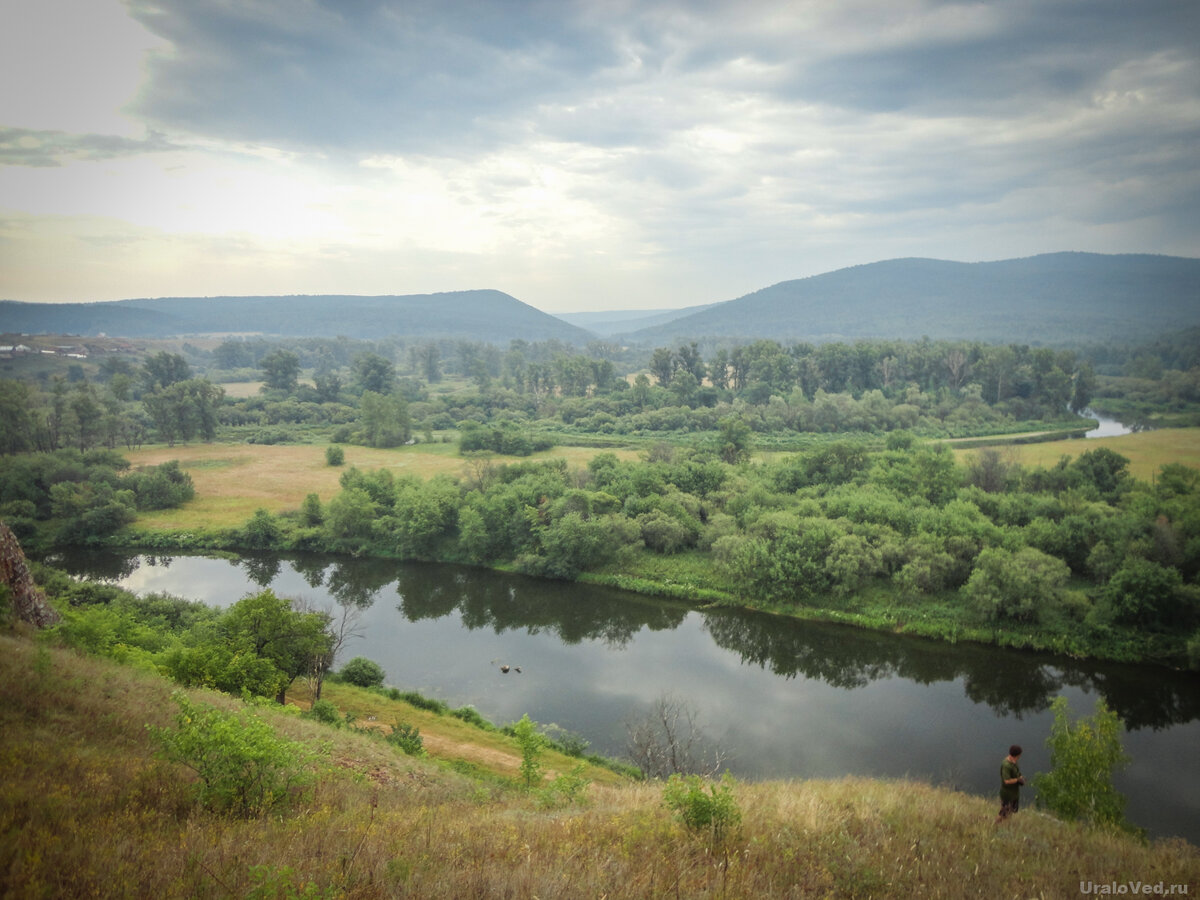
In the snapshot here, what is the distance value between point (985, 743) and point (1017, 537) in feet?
47.4

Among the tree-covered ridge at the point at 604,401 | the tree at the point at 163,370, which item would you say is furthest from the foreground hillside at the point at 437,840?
the tree at the point at 163,370

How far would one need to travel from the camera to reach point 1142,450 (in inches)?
1900

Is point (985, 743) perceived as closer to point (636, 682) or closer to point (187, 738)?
point (636, 682)

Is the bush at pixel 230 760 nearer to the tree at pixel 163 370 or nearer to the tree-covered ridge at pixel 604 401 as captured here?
the tree-covered ridge at pixel 604 401

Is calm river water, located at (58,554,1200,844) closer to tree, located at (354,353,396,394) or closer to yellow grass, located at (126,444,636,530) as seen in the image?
yellow grass, located at (126,444,636,530)

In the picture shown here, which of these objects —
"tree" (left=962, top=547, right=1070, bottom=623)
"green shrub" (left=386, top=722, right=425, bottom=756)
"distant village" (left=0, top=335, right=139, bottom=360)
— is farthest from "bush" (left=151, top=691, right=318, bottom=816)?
"distant village" (left=0, top=335, right=139, bottom=360)

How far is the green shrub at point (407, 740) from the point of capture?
58.9 ft

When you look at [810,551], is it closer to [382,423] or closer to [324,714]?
[324,714]

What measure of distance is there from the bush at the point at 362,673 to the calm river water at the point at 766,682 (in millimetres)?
939

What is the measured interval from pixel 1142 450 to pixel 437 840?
61457mm

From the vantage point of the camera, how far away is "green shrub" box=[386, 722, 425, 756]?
1794cm

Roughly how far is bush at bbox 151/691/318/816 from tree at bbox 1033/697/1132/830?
1507 cm

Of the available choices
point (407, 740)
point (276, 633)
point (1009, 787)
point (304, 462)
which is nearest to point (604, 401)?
point (304, 462)

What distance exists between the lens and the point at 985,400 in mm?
87000
